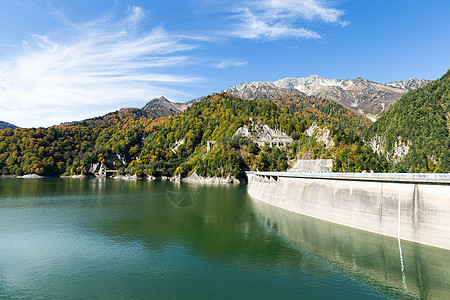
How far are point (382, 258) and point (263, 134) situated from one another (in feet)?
491

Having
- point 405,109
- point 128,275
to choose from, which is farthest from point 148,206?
point 405,109

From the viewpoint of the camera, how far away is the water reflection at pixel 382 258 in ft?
85.3

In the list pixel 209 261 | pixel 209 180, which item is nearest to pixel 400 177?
pixel 209 261

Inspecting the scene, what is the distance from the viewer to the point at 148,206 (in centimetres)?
7175

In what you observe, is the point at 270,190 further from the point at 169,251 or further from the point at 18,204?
the point at 18,204

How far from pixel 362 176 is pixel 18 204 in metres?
85.0

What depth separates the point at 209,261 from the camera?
3200cm

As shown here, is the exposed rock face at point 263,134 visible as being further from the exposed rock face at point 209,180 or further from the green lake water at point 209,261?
the green lake water at point 209,261

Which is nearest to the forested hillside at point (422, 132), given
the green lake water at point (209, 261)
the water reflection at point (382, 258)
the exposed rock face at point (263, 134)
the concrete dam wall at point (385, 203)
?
the exposed rock face at point (263, 134)

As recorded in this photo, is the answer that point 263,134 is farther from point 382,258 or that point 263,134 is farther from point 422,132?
point 382,258

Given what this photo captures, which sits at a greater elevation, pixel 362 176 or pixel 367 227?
pixel 362 176

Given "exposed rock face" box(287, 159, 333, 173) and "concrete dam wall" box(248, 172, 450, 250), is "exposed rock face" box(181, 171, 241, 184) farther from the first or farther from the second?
"concrete dam wall" box(248, 172, 450, 250)

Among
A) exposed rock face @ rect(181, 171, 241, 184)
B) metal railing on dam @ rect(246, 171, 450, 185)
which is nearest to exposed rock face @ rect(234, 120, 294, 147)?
exposed rock face @ rect(181, 171, 241, 184)

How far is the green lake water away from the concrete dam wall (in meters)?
1.99
